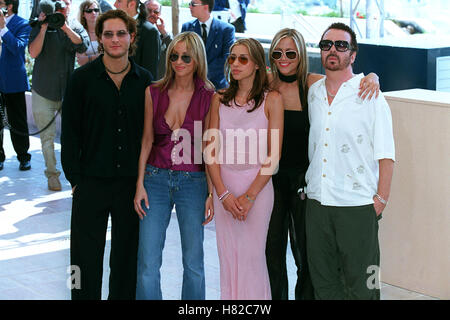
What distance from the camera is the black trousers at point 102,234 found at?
468cm

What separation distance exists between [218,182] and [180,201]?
239mm

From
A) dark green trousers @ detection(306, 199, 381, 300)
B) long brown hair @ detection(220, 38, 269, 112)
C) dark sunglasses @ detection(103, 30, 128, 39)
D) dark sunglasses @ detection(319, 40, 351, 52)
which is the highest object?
dark sunglasses @ detection(103, 30, 128, 39)

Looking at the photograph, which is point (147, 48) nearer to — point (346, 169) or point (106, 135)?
point (106, 135)

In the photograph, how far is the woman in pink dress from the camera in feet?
14.8

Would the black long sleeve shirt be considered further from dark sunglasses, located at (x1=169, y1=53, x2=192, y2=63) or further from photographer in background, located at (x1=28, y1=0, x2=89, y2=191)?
photographer in background, located at (x1=28, y1=0, x2=89, y2=191)

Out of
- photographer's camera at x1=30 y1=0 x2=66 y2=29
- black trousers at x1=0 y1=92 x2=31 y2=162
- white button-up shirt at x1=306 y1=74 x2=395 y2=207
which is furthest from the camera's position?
black trousers at x1=0 y1=92 x2=31 y2=162

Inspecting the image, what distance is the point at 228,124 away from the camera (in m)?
4.54

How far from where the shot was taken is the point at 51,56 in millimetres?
8281

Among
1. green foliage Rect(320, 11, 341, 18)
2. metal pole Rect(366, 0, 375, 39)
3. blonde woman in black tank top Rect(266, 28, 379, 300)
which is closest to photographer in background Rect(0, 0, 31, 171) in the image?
blonde woman in black tank top Rect(266, 28, 379, 300)

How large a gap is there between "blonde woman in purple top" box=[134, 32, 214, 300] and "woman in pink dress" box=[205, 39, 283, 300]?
3.7 inches

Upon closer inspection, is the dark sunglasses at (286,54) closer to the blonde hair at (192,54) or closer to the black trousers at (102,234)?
the blonde hair at (192,54)

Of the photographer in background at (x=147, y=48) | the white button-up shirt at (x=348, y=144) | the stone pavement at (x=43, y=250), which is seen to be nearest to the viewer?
the white button-up shirt at (x=348, y=144)

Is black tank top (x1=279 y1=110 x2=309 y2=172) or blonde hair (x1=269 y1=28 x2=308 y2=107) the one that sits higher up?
blonde hair (x1=269 y1=28 x2=308 y2=107)

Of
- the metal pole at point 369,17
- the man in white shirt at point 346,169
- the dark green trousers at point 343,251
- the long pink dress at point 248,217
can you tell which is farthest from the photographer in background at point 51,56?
the metal pole at point 369,17
